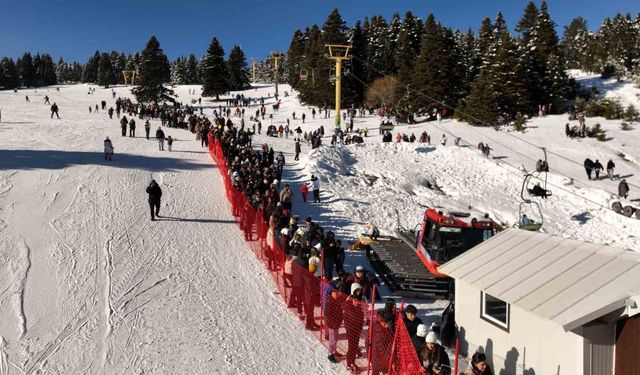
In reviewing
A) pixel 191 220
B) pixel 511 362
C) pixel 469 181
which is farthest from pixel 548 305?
pixel 469 181

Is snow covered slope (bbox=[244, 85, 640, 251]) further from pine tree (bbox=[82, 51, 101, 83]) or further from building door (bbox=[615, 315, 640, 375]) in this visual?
pine tree (bbox=[82, 51, 101, 83])

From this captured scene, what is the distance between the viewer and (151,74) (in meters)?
60.5

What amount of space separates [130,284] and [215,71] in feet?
203

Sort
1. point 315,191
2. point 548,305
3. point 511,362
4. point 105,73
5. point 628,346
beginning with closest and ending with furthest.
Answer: point 628,346
point 548,305
point 511,362
point 315,191
point 105,73

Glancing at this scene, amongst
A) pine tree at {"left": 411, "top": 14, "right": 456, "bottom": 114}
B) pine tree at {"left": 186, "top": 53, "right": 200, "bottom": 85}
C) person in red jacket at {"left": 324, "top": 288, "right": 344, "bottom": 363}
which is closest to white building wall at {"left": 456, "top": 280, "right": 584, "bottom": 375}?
person in red jacket at {"left": 324, "top": 288, "right": 344, "bottom": 363}

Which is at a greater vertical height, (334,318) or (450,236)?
(450,236)

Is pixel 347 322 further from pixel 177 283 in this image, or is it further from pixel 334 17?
pixel 334 17

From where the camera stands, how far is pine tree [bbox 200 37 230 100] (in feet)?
228

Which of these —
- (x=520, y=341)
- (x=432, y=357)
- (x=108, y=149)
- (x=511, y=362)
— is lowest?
(x=511, y=362)

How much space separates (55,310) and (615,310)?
32.4 feet

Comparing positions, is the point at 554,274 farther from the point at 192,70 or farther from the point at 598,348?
the point at 192,70

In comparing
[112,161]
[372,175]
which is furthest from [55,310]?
[372,175]

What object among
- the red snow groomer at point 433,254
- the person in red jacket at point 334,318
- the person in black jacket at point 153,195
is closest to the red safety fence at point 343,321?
the person in red jacket at point 334,318

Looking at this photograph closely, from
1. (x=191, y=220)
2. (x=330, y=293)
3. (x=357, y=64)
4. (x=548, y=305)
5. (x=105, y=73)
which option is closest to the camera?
(x=548, y=305)
